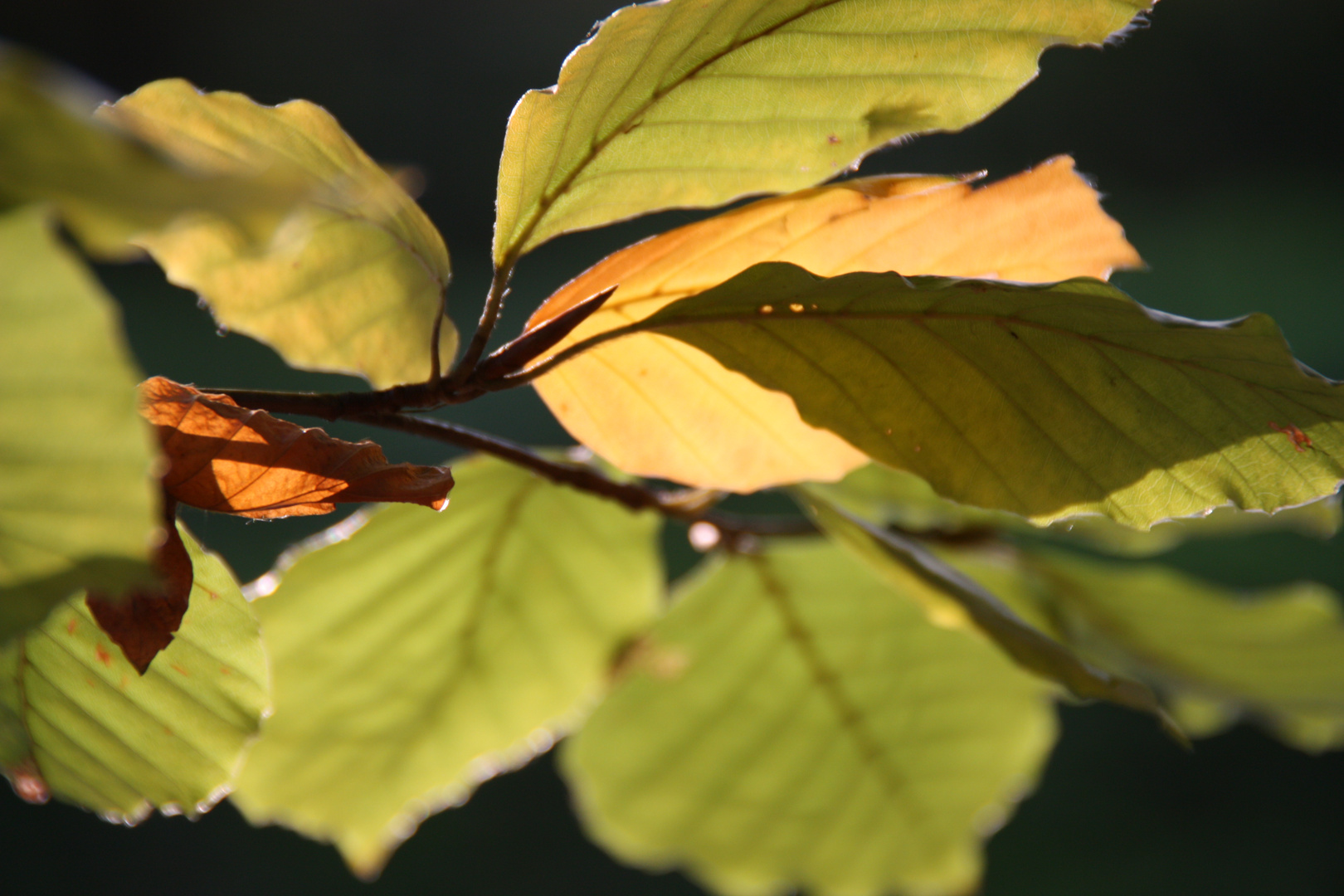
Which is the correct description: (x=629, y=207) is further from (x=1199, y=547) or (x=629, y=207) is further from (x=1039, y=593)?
(x=1199, y=547)

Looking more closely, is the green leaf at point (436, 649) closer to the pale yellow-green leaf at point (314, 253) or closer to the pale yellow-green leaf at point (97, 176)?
the pale yellow-green leaf at point (314, 253)

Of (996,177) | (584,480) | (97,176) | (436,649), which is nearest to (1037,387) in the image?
(584,480)

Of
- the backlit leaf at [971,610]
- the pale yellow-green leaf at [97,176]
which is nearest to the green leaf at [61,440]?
the pale yellow-green leaf at [97,176]

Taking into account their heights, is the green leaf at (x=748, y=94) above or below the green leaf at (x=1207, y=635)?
above

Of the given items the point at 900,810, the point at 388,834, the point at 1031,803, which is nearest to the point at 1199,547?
the point at 1031,803

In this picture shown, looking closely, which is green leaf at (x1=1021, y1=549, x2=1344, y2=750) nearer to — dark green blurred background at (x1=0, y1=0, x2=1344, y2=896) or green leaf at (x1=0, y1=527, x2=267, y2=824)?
green leaf at (x1=0, y1=527, x2=267, y2=824)

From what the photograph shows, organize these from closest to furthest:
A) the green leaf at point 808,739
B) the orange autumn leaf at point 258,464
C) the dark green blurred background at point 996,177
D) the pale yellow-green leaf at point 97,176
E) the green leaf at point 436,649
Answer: the pale yellow-green leaf at point 97,176 < the orange autumn leaf at point 258,464 < the green leaf at point 436,649 < the green leaf at point 808,739 < the dark green blurred background at point 996,177

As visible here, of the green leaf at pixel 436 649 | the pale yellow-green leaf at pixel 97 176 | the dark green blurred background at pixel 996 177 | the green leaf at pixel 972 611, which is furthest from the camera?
the dark green blurred background at pixel 996 177
